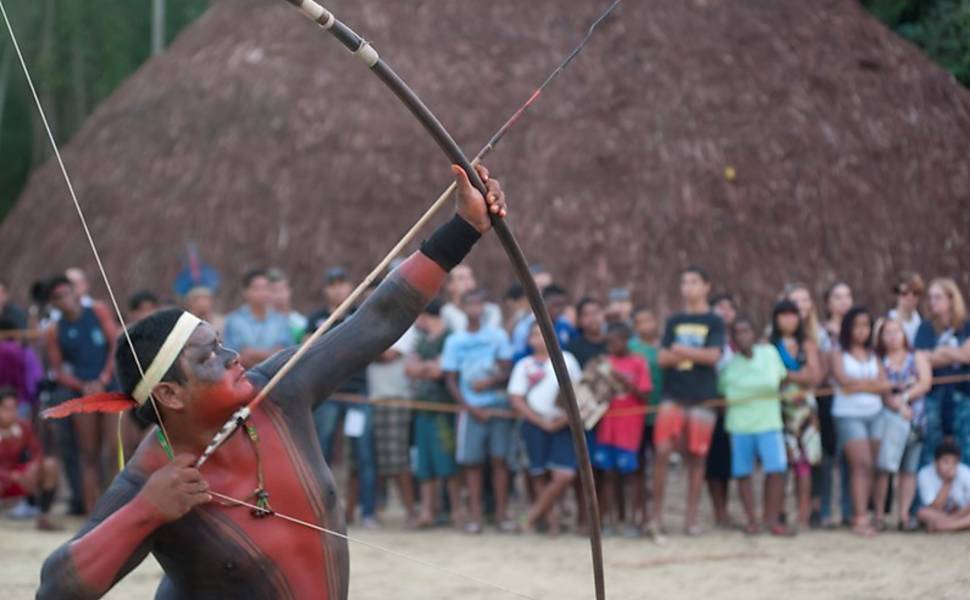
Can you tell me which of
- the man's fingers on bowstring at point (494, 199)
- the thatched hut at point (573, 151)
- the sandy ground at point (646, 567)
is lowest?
the sandy ground at point (646, 567)

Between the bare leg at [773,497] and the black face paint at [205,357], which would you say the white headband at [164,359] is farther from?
the bare leg at [773,497]

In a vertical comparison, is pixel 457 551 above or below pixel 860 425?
below

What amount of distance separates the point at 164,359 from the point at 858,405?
6.44 meters

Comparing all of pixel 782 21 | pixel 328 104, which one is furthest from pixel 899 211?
pixel 328 104

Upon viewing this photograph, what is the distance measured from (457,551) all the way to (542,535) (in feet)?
2.97

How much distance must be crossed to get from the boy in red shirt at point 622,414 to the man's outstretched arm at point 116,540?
5.94 m

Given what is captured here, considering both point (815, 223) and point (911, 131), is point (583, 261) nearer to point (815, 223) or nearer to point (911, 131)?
point (815, 223)

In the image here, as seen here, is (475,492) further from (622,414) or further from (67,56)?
(67,56)

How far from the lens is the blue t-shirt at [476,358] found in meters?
9.89

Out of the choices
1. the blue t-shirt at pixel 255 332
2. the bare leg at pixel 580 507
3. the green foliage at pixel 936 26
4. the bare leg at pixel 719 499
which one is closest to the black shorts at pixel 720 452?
the bare leg at pixel 719 499

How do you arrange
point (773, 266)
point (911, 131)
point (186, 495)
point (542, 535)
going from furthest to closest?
point (911, 131) < point (773, 266) < point (542, 535) < point (186, 495)

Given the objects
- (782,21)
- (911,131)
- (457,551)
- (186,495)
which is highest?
(782,21)

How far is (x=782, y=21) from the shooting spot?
15.4 m

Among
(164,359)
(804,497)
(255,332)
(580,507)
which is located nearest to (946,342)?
(804,497)
